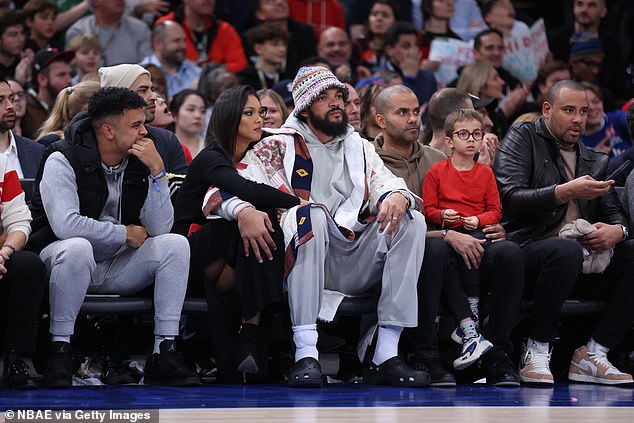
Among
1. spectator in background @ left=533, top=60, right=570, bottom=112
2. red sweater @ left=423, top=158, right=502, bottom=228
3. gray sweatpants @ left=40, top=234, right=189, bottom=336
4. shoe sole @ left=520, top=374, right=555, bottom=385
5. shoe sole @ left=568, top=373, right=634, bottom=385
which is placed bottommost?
shoe sole @ left=568, top=373, right=634, bottom=385

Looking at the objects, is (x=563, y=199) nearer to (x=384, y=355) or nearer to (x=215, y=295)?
(x=384, y=355)

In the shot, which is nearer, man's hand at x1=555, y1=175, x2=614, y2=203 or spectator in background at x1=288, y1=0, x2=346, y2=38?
man's hand at x1=555, y1=175, x2=614, y2=203

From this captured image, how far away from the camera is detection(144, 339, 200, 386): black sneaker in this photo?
215 inches

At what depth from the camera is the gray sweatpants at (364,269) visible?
5508mm

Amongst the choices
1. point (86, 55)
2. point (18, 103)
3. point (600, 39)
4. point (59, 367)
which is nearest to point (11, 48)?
point (86, 55)

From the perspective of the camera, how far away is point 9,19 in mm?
9047

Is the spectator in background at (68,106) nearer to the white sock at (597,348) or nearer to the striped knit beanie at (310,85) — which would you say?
the striped knit beanie at (310,85)

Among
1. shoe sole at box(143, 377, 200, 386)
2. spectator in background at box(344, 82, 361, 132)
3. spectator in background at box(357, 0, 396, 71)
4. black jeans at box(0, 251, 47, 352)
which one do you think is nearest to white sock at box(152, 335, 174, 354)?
shoe sole at box(143, 377, 200, 386)

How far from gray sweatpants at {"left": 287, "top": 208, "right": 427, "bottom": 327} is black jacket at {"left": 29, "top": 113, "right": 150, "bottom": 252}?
2.85ft

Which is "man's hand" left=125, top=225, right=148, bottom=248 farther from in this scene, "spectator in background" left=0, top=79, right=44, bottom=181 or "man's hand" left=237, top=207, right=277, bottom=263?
"spectator in background" left=0, top=79, right=44, bottom=181

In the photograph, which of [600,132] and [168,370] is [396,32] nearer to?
[600,132]

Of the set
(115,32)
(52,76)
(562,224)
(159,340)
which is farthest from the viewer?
(115,32)

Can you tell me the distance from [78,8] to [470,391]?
572cm

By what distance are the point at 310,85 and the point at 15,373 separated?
2087 millimetres
